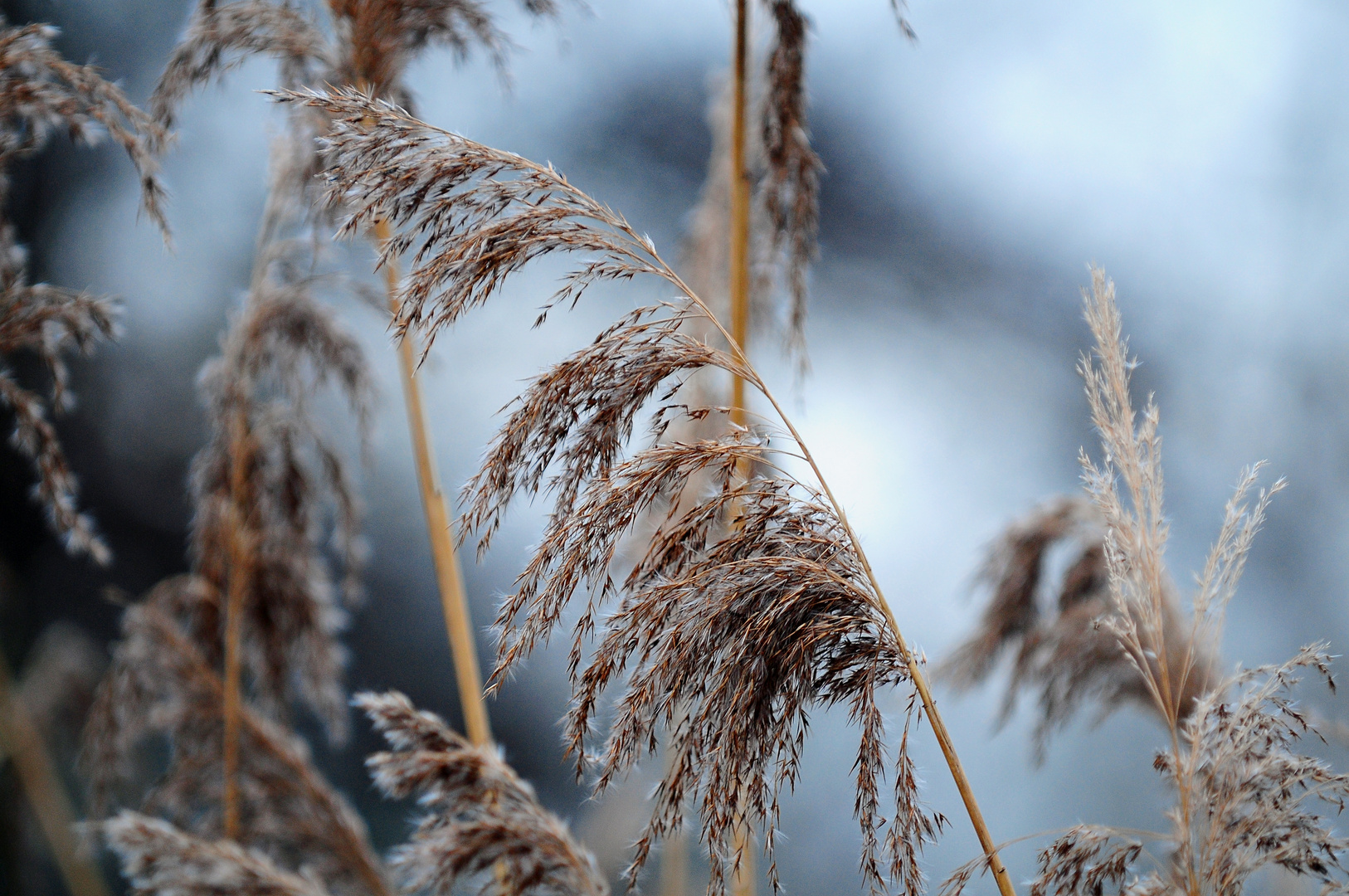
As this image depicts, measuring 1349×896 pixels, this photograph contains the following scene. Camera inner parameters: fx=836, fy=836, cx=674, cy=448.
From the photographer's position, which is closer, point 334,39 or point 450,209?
point 450,209

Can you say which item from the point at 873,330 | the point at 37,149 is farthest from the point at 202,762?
the point at 873,330

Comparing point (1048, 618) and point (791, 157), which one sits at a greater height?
point (791, 157)

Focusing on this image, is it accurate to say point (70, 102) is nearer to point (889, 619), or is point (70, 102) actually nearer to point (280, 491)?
point (280, 491)

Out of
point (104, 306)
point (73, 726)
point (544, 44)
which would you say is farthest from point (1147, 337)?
point (73, 726)

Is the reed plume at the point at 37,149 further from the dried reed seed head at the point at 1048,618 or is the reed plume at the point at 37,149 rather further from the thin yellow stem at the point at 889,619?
the dried reed seed head at the point at 1048,618

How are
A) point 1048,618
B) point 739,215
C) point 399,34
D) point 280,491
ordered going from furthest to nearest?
point 1048,618
point 280,491
point 399,34
point 739,215

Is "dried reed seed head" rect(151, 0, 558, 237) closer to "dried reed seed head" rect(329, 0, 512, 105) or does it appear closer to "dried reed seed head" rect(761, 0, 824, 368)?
"dried reed seed head" rect(329, 0, 512, 105)

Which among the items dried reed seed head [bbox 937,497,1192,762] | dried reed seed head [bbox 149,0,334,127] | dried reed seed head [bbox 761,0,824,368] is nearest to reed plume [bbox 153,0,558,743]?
dried reed seed head [bbox 149,0,334,127]

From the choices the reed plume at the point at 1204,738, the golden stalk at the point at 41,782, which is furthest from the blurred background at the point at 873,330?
the reed plume at the point at 1204,738
